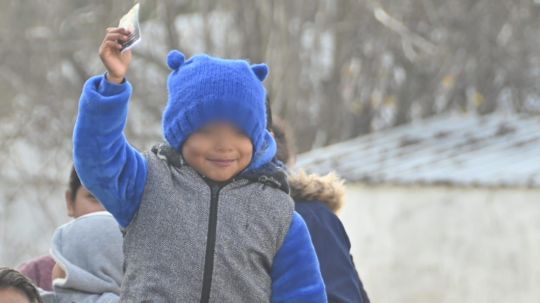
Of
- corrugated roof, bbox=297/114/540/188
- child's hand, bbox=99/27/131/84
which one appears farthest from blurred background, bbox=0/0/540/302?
child's hand, bbox=99/27/131/84

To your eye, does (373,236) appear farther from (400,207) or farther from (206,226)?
(206,226)

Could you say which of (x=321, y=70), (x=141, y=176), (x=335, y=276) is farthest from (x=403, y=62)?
(x=141, y=176)

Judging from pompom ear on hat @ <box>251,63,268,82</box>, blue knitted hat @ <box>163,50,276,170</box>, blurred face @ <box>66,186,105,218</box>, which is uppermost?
pompom ear on hat @ <box>251,63,268,82</box>

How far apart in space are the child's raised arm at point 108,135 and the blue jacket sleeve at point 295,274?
396 mm

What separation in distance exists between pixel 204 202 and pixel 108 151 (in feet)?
0.91

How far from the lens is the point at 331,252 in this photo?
4.61m

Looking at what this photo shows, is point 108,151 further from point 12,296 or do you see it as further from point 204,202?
point 12,296

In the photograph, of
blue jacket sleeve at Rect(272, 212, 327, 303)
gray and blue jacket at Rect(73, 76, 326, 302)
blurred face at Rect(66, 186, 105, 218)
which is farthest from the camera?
blurred face at Rect(66, 186, 105, 218)

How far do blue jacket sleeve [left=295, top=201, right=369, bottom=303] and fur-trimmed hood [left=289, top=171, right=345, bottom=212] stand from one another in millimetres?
33

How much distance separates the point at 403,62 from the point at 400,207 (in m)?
3.91

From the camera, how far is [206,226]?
3.53 m

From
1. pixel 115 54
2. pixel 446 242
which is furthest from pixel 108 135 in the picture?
pixel 446 242

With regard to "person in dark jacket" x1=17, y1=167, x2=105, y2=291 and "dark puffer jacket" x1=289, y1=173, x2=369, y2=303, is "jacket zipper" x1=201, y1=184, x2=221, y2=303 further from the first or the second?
"person in dark jacket" x1=17, y1=167, x2=105, y2=291

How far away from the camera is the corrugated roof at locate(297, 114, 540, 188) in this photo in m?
10.8
